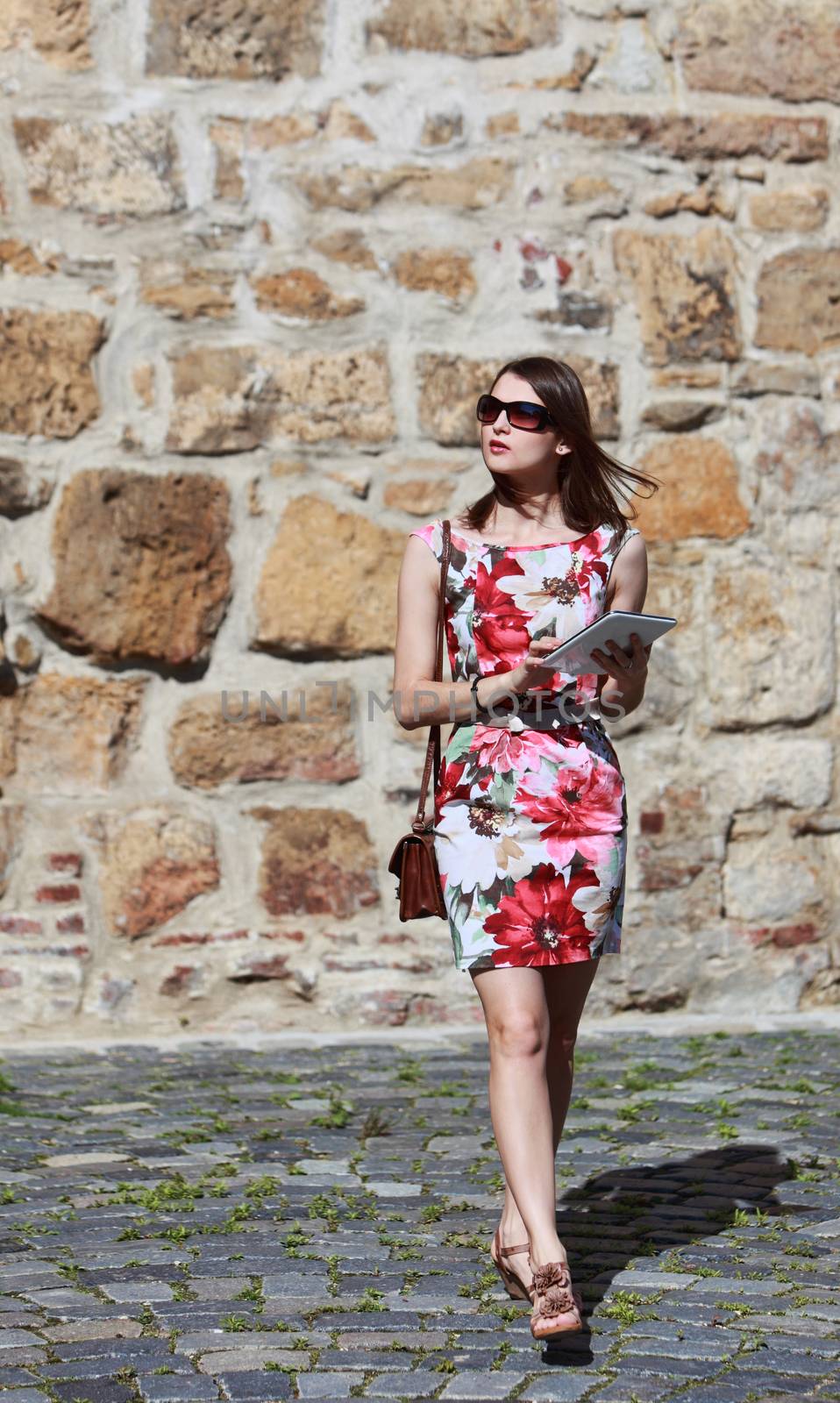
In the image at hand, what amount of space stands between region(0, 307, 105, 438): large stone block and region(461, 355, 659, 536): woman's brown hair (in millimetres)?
2140

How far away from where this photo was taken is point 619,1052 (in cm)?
477

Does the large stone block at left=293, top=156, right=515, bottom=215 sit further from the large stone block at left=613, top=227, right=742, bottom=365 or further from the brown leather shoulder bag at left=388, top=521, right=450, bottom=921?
the brown leather shoulder bag at left=388, top=521, right=450, bottom=921

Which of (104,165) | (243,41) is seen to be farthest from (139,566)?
(243,41)

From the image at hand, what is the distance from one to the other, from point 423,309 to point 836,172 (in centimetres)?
131

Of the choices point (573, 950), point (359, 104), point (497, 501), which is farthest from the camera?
point (359, 104)

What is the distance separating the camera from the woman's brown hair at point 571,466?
3.08 m

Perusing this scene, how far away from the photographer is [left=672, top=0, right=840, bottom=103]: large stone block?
5.27 m

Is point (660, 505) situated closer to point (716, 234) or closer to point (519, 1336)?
point (716, 234)

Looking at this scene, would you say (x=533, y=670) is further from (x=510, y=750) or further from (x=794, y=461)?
(x=794, y=461)

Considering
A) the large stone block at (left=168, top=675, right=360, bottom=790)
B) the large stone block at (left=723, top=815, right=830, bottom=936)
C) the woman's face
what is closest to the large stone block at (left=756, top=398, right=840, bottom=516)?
the large stone block at (left=723, top=815, right=830, bottom=936)

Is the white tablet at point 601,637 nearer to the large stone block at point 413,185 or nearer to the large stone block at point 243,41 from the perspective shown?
the large stone block at point 413,185

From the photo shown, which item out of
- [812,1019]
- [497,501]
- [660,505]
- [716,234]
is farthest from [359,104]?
[812,1019]

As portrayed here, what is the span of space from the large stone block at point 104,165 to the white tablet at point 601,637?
8.83 feet

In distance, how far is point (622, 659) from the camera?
2898 mm
